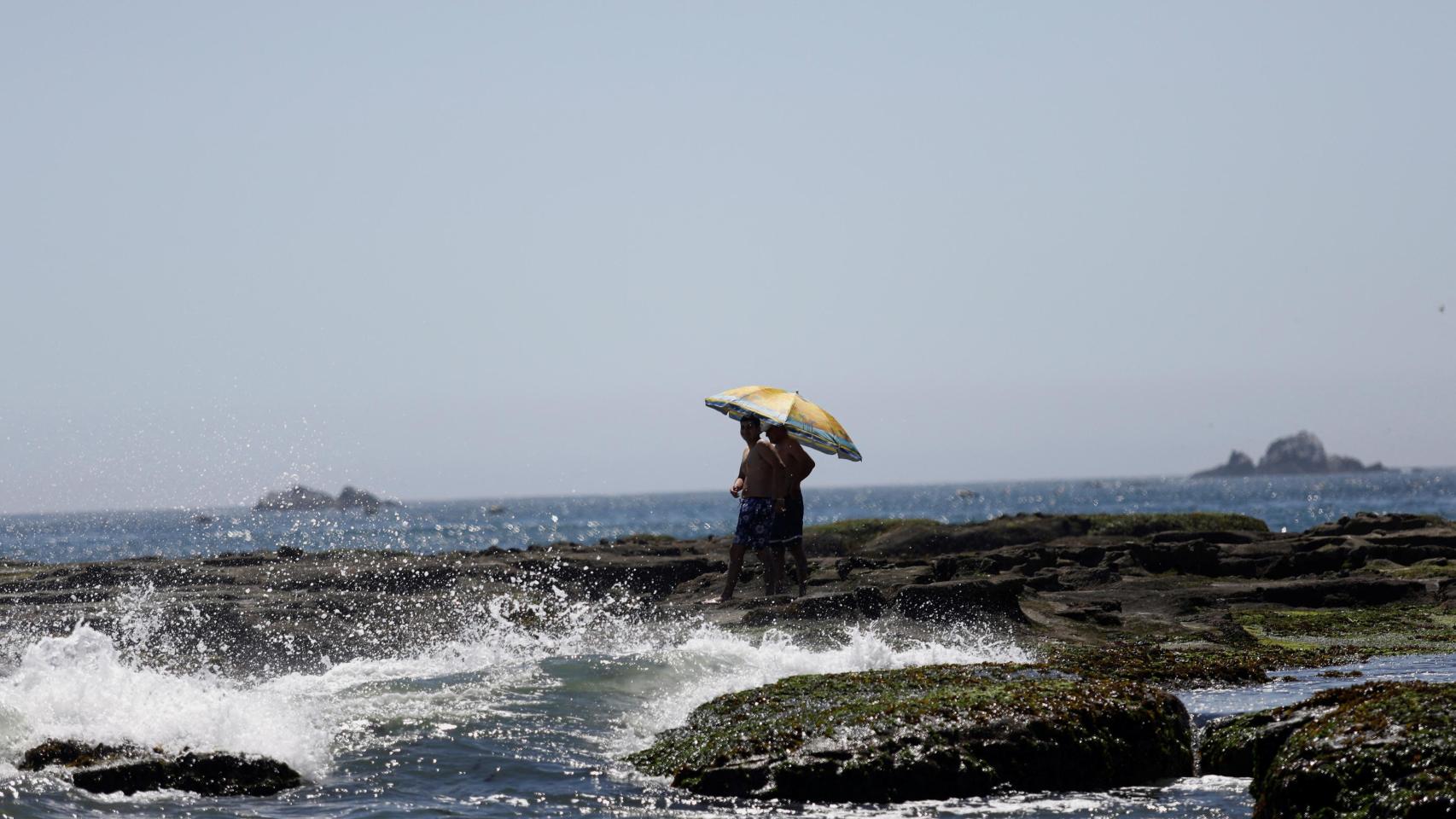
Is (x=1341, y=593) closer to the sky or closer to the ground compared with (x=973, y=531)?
closer to the ground

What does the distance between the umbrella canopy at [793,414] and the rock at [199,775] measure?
869 cm

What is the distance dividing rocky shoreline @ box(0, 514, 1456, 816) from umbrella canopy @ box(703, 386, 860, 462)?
165cm

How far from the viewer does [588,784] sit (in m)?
→ 8.67

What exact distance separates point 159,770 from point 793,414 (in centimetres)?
931

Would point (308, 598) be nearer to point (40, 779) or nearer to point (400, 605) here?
point (400, 605)

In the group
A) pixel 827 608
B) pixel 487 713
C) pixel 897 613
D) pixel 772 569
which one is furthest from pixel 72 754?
pixel 772 569

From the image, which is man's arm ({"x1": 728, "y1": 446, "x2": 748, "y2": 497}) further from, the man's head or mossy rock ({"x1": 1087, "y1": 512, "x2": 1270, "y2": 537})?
mossy rock ({"x1": 1087, "y1": 512, "x2": 1270, "y2": 537})

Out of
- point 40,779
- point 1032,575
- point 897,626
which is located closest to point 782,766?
point 40,779

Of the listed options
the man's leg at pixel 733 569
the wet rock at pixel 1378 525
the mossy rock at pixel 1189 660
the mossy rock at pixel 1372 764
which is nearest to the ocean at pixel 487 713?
the mossy rock at pixel 1189 660

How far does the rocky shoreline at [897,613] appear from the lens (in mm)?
8484

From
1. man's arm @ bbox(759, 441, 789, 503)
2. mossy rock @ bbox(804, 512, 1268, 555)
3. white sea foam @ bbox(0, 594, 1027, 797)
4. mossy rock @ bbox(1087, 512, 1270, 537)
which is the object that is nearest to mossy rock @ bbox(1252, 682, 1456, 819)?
Answer: white sea foam @ bbox(0, 594, 1027, 797)

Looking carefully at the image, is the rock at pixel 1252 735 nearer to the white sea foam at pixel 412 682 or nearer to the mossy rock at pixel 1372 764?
the mossy rock at pixel 1372 764

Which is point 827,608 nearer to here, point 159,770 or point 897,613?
point 897,613

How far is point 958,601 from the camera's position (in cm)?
1460
